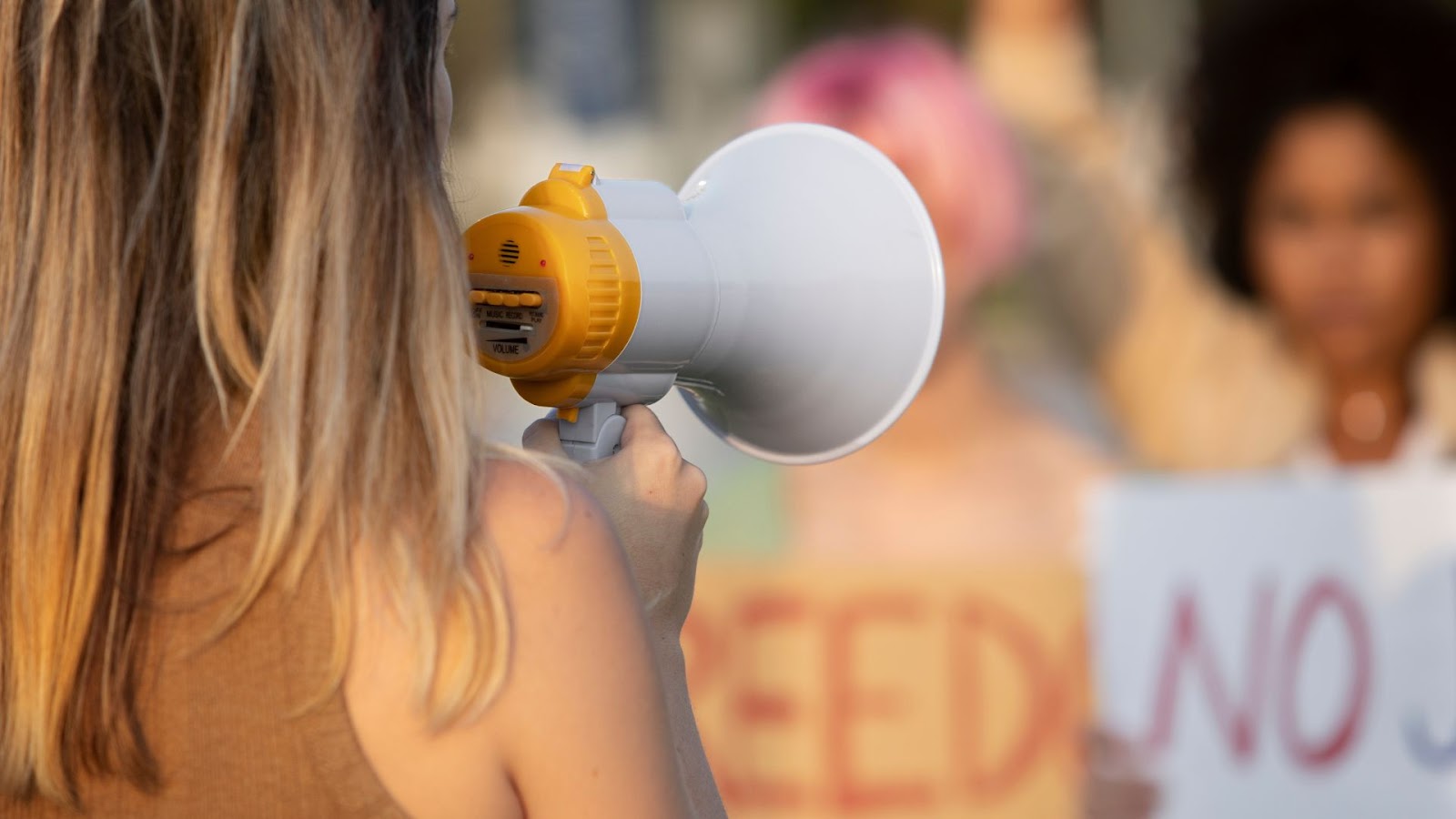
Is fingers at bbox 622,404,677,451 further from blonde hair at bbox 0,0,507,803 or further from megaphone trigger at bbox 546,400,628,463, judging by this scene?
blonde hair at bbox 0,0,507,803

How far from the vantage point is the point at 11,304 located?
1.04m

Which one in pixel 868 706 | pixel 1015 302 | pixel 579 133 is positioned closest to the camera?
pixel 868 706

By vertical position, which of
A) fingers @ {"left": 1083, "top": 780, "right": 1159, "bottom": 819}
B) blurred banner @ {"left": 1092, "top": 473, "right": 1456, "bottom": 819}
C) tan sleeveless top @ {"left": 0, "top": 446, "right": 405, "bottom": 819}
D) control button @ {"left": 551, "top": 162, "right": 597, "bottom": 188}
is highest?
control button @ {"left": 551, "top": 162, "right": 597, "bottom": 188}

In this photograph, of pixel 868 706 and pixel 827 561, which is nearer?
pixel 868 706

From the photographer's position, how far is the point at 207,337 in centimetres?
104

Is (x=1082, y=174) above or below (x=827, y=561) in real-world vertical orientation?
above

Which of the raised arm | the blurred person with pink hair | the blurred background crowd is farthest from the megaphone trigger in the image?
the raised arm

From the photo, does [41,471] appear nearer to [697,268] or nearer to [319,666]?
[319,666]

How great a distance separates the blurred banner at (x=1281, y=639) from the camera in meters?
2.70

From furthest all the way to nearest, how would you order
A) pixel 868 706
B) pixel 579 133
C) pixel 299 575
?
1. pixel 579 133
2. pixel 868 706
3. pixel 299 575

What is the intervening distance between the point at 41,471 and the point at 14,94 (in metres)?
0.24

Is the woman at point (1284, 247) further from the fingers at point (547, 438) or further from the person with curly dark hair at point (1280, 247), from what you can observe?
the fingers at point (547, 438)

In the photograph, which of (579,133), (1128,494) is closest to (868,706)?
(1128,494)

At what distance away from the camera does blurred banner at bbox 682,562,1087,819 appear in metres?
3.08
